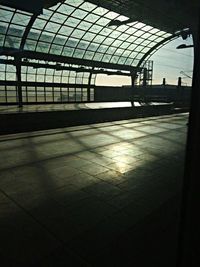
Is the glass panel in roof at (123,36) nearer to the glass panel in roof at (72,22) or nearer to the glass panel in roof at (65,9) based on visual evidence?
the glass panel in roof at (72,22)

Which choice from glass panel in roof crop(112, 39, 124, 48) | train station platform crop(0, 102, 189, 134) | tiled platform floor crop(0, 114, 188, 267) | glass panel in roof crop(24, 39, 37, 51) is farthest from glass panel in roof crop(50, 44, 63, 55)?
tiled platform floor crop(0, 114, 188, 267)

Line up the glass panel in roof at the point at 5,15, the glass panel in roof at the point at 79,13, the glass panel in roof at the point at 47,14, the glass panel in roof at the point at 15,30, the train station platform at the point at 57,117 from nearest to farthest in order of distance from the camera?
the train station platform at the point at 57,117 → the glass panel in roof at the point at 5,15 → the glass panel in roof at the point at 47,14 → the glass panel in roof at the point at 15,30 → the glass panel in roof at the point at 79,13

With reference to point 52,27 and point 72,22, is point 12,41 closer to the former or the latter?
point 52,27

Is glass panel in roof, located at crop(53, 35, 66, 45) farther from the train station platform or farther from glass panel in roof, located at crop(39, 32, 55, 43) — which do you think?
the train station platform

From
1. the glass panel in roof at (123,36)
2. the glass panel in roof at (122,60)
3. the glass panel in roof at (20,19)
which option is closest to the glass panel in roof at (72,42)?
the glass panel in roof at (123,36)

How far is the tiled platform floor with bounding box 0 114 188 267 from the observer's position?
3.66 m

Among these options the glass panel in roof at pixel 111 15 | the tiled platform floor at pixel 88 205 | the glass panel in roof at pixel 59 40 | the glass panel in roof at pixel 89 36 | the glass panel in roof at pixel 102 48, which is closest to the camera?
the tiled platform floor at pixel 88 205

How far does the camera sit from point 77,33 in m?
29.8

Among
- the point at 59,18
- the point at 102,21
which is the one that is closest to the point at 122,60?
the point at 102,21

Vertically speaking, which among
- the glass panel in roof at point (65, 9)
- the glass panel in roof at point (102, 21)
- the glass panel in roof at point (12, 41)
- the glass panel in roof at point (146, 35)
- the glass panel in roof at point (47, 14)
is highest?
the glass panel in roof at point (146, 35)

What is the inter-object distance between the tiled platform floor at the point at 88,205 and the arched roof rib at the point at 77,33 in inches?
750

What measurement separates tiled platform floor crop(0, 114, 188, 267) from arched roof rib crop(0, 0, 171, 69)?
19.0m

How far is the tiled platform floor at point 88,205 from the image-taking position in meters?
3.66

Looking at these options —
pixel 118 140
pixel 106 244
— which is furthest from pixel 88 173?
pixel 118 140
